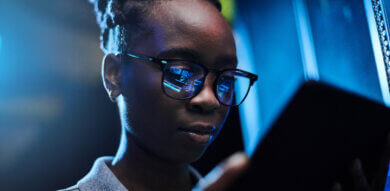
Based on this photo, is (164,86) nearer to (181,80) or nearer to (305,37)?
(181,80)

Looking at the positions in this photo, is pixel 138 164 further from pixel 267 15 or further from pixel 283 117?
pixel 267 15

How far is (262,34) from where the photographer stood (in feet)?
5.19

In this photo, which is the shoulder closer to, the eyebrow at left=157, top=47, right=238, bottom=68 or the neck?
the neck

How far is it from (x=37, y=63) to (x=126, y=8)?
334 mm

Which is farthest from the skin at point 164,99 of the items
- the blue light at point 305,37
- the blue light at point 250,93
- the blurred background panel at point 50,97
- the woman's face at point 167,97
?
the blue light at point 250,93

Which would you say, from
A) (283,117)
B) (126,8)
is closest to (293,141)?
(283,117)

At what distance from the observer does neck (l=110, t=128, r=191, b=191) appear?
852 mm

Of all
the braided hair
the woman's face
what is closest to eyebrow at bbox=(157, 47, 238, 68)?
the woman's face

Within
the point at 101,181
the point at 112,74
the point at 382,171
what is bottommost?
the point at 382,171

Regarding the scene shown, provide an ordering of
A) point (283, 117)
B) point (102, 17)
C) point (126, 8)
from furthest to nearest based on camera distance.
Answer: point (102, 17) → point (126, 8) → point (283, 117)

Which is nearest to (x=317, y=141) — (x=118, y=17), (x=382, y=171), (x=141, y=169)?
(x=382, y=171)

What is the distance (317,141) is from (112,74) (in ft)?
1.89

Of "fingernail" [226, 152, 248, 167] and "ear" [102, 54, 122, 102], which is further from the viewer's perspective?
"ear" [102, 54, 122, 102]

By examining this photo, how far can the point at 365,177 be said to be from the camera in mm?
688
